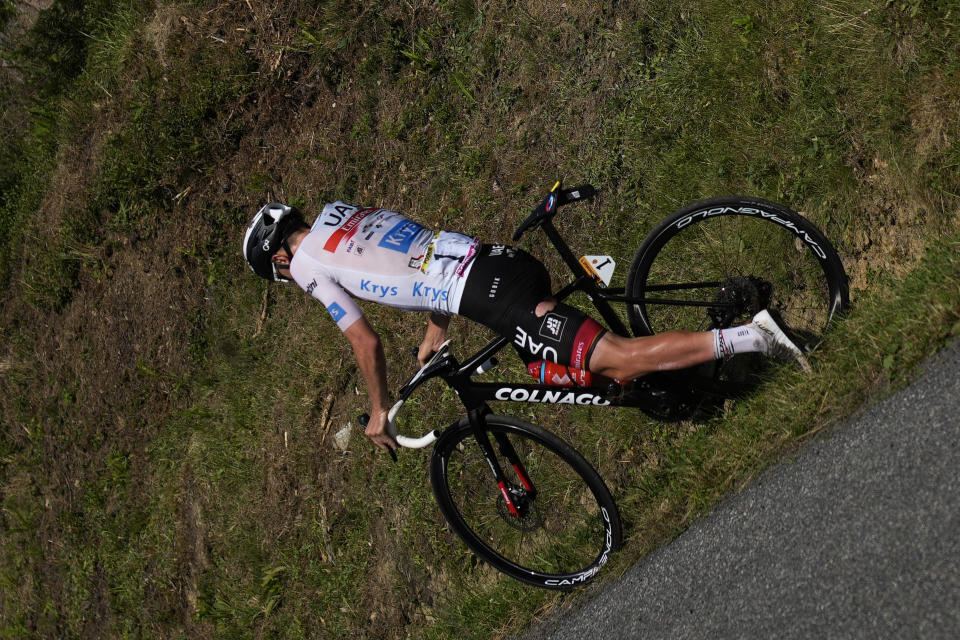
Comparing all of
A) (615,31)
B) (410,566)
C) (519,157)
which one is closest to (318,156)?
(519,157)

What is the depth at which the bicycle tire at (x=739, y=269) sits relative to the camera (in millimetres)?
4840

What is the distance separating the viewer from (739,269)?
17.4 ft

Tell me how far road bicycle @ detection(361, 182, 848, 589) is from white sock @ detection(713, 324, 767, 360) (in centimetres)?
42

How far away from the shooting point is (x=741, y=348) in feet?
14.9

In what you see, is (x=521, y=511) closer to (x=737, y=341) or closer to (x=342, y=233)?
(x=737, y=341)

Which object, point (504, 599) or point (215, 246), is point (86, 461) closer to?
point (215, 246)

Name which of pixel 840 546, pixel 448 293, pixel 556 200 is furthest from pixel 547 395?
pixel 840 546

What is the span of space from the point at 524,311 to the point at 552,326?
194 millimetres

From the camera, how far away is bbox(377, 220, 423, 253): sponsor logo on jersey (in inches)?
204

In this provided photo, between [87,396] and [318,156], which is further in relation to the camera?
[87,396]

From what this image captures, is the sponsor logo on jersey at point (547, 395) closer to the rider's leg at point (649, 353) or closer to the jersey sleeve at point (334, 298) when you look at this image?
the rider's leg at point (649, 353)

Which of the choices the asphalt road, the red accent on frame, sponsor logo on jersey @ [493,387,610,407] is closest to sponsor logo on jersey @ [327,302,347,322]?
sponsor logo on jersey @ [493,387,610,407]

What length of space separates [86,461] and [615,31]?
8.66 metres

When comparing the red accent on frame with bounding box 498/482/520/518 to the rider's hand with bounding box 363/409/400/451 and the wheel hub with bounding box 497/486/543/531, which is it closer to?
the wheel hub with bounding box 497/486/543/531
